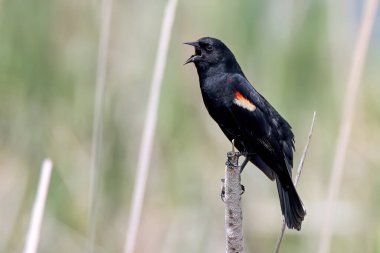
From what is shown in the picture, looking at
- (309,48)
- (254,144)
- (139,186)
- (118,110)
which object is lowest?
(139,186)

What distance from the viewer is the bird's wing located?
212cm

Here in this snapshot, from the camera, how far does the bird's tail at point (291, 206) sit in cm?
200

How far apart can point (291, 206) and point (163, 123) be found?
118 cm

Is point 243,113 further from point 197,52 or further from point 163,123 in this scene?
point 163,123

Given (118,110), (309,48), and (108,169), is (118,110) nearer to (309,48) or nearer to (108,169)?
(108,169)

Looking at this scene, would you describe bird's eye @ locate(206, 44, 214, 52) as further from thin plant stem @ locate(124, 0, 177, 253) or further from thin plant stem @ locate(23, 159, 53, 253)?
thin plant stem @ locate(23, 159, 53, 253)

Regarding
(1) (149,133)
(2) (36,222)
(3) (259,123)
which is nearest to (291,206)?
(3) (259,123)

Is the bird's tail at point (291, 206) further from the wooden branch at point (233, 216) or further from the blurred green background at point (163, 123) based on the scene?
the blurred green background at point (163, 123)

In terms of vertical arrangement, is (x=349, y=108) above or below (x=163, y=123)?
below

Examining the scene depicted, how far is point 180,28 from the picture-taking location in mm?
3115

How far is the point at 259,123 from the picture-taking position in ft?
7.11

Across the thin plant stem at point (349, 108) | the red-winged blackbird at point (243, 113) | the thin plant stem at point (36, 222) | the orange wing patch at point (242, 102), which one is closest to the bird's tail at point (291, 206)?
the red-winged blackbird at point (243, 113)

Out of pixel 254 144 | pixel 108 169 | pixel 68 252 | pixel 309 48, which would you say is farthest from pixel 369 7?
pixel 68 252

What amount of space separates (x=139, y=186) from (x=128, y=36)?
105cm
